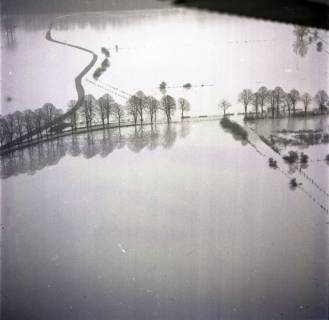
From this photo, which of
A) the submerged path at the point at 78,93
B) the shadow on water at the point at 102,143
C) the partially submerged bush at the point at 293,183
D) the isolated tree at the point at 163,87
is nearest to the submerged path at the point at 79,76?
the submerged path at the point at 78,93

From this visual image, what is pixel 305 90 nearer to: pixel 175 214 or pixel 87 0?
pixel 175 214

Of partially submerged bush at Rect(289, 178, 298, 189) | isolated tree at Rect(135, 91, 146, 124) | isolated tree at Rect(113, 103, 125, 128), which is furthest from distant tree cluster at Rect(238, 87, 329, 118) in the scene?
isolated tree at Rect(113, 103, 125, 128)

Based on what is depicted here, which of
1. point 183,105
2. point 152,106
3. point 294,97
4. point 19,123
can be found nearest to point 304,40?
point 294,97

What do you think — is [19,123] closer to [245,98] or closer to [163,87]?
[163,87]

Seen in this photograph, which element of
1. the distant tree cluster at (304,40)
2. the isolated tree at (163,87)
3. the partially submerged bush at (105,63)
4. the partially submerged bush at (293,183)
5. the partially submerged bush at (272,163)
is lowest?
the partially submerged bush at (293,183)

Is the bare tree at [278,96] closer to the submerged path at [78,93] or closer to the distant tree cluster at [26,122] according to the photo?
the submerged path at [78,93]

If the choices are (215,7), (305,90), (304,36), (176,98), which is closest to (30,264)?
(176,98)
